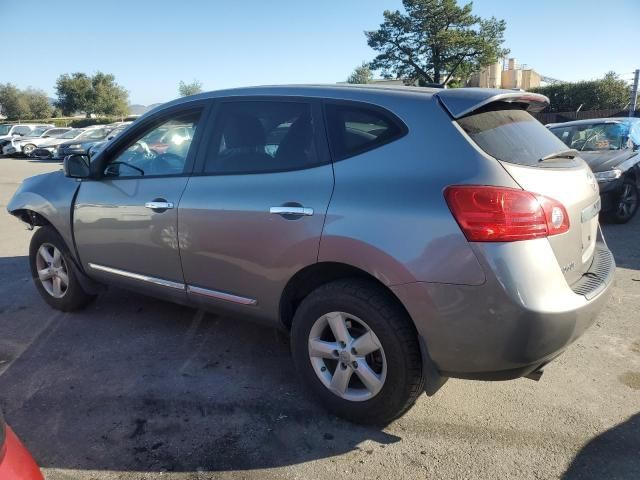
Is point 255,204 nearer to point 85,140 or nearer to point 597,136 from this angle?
point 597,136

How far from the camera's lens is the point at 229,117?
127 inches

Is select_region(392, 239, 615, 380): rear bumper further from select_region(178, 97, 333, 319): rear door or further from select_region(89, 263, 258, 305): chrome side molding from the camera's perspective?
select_region(89, 263, 258, 305): chrome side molding

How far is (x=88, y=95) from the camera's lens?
194 feet

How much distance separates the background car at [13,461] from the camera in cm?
139

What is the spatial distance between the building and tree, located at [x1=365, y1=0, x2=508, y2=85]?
1123 millimetres

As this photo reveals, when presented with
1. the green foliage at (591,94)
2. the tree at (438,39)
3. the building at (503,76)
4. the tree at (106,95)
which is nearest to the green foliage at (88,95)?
the tree at (106,95)

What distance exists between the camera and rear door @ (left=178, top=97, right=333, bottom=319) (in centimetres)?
271

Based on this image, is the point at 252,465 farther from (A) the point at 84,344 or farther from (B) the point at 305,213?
(A) the point at 84,344

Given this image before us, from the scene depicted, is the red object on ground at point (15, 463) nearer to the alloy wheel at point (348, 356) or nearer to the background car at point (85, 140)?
the alloy wheel at point (348, 356)

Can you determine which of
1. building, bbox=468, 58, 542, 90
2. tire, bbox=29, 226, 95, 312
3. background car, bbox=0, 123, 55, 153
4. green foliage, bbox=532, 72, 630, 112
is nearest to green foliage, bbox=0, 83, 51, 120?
background car, bbox=0, 123, 55, 153

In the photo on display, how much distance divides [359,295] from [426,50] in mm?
54122

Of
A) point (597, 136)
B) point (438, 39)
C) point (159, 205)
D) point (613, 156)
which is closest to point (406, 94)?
point (159, 205)

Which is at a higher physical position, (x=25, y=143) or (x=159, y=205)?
(x=159, y=205)

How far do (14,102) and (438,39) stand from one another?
49.9 m
